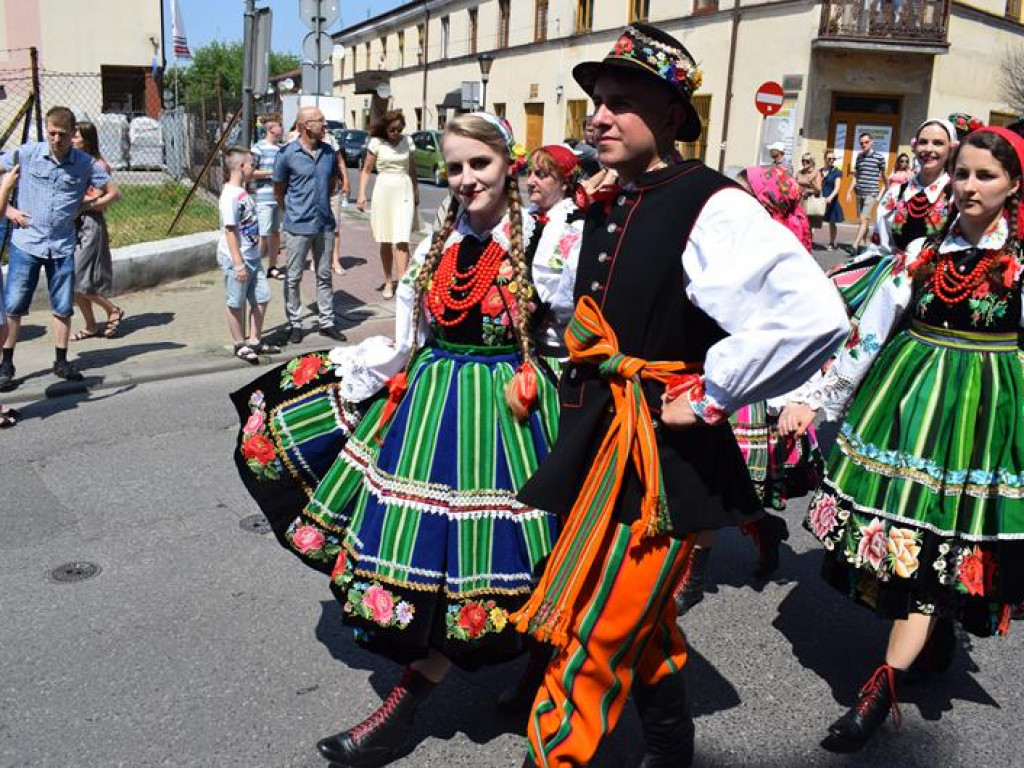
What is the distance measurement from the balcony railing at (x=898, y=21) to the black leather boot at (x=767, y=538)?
2010cm

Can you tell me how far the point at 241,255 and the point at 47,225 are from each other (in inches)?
53.5

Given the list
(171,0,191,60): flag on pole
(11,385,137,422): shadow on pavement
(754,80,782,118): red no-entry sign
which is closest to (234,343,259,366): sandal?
(11,385,137,422): shadow on pavement

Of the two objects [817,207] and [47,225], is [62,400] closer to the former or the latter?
[47,225]

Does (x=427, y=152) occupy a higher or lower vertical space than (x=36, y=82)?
lower

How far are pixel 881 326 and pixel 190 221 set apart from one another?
11.6 metres

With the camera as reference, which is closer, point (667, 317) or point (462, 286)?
point (667, 317)

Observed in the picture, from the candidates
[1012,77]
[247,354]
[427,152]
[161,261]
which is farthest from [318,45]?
[1012,77]

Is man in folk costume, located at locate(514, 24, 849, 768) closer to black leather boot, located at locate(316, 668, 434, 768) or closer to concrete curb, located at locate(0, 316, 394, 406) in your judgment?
black leather boot, located at locate(316, 668, 434, 768)

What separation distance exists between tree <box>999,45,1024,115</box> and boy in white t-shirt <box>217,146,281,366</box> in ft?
71.3

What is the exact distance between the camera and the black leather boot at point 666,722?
2.67 meters

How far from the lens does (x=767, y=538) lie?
4371 millimetres

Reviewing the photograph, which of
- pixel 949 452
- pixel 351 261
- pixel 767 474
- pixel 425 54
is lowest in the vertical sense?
pixel 351 261

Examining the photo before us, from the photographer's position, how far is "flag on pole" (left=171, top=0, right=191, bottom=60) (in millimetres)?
33625

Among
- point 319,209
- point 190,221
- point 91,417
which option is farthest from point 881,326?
point 190,221
